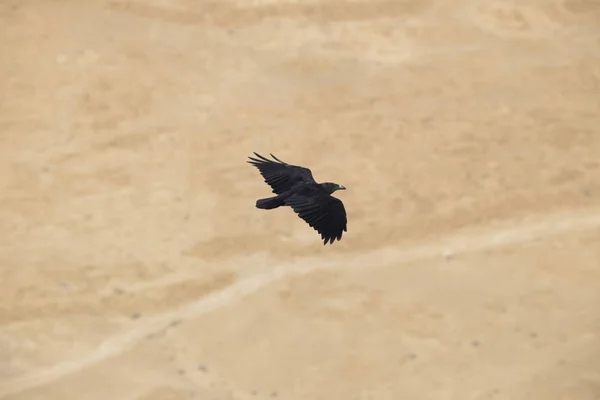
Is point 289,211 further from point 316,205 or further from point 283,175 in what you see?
point 316,205

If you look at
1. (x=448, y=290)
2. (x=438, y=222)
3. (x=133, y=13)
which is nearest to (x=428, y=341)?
(x=448, y=290)

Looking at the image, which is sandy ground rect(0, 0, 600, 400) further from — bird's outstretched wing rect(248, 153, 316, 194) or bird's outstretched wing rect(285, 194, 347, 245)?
bird's outstretched wing rect(285, 194, 347, 245)

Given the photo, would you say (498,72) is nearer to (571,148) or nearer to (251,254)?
(571,148)

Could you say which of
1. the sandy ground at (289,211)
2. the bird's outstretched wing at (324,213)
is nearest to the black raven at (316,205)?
the bird's outstretched wing at (324,213)

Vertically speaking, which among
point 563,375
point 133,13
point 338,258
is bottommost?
point 563,375

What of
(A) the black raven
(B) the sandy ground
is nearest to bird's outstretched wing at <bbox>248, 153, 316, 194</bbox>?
(A) the black raven

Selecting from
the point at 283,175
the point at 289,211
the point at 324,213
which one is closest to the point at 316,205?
the point at 324,213

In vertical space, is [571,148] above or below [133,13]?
below

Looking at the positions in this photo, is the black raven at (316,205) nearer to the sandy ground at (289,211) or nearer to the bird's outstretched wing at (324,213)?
the bird's outstretched wing at (324,213)
